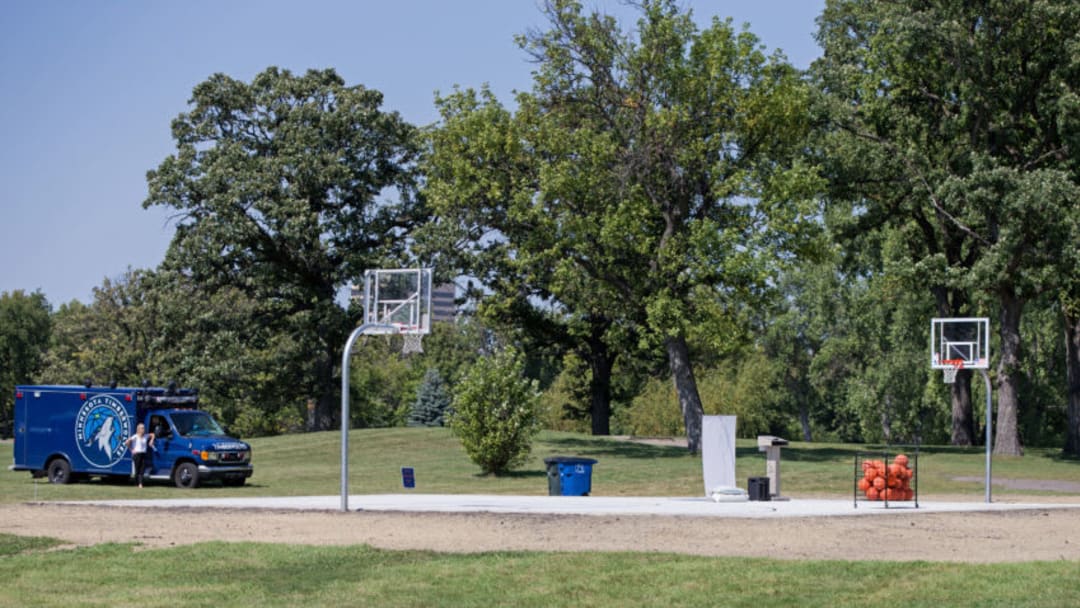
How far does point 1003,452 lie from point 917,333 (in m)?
22.9

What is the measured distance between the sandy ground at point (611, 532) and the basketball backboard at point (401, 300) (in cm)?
385

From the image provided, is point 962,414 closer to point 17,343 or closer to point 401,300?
point 401,300

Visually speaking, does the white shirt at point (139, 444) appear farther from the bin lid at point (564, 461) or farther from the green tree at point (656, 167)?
the green tree at point (656, 167)

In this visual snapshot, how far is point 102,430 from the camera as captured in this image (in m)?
31.3

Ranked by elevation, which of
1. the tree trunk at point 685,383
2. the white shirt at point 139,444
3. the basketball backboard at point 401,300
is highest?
the basketball backboard at point 401,300

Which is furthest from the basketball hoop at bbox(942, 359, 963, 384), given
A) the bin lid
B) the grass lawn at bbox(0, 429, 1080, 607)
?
the grass lawn at bbox(0, 429, 1080, 607)

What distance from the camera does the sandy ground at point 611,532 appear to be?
1680 centimetres

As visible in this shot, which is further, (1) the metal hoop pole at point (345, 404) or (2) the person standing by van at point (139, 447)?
(2) the person standing by van at point (139, 447)

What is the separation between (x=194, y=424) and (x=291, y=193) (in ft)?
79.9

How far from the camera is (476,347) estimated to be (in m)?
108

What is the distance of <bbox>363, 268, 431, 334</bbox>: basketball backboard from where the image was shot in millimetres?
23281

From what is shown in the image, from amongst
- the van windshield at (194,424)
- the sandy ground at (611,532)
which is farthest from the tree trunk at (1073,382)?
the van windshield at (194,424)

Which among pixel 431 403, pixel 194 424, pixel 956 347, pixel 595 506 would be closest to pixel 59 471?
pixel 194 424

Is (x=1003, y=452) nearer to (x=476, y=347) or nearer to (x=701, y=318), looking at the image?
(x=701, y=318)
